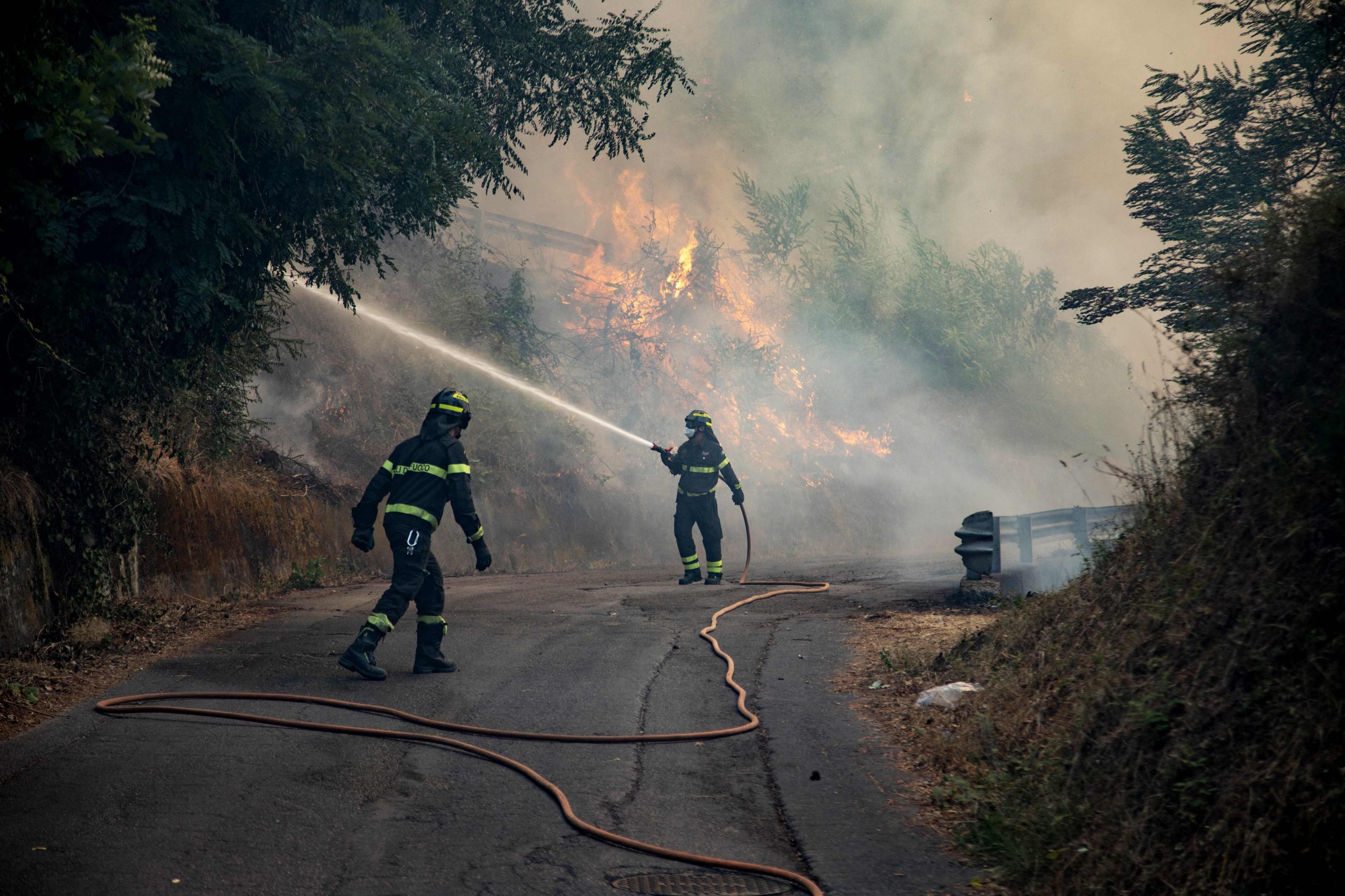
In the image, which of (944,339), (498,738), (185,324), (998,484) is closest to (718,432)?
(944,339)

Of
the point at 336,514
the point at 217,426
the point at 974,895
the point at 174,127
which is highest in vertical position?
the point at 174,127

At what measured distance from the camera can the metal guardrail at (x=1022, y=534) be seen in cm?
1073

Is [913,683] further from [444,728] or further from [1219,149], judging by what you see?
[1219,149]

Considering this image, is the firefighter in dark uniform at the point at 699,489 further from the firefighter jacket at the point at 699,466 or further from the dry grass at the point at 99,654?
the dry grass at the point at 99,654

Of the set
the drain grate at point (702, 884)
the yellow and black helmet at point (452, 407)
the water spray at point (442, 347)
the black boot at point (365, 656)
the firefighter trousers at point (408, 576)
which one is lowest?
the drain grate at point (702, 884)

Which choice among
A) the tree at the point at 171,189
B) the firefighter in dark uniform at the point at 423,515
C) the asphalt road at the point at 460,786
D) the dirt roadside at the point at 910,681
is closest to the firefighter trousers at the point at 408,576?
the firefighter in dark uniform at the point at 423,515

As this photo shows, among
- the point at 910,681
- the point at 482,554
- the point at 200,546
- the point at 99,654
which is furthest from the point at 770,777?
the point at 200,546

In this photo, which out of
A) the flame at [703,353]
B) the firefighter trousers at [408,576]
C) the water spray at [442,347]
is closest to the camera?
the firefighter trousers at [408,576]

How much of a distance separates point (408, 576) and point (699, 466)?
6.34 m

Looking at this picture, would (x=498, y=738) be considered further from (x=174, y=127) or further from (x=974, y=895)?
(x=174, y=127)

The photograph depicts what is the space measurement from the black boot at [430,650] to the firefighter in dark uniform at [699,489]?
5.94 metres

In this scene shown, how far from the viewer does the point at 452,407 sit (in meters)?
7.73

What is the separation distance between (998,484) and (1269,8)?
19.3m

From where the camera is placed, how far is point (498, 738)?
19.2 ft
